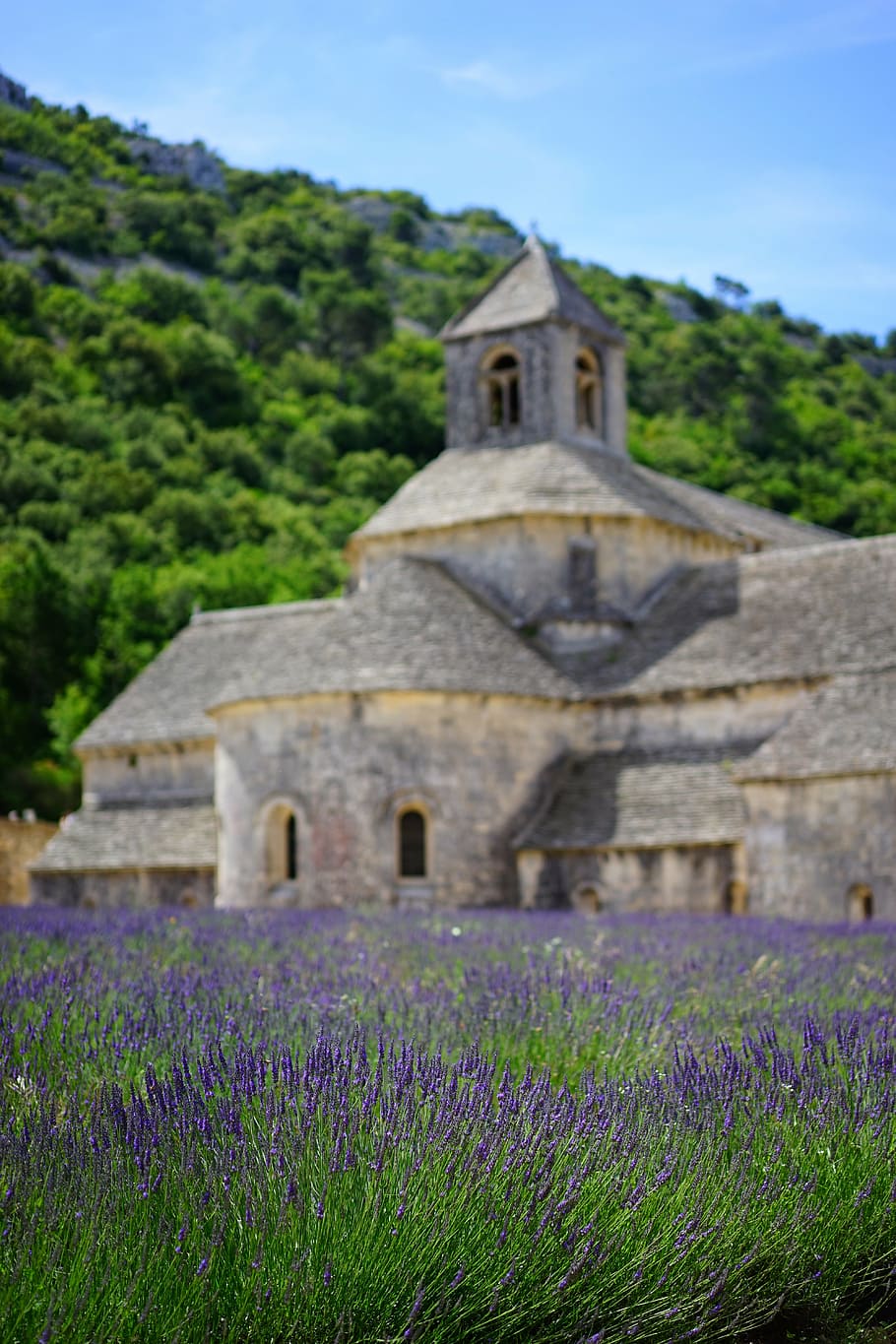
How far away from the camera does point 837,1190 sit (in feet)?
18.4

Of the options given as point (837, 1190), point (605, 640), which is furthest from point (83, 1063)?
point (605, 640)

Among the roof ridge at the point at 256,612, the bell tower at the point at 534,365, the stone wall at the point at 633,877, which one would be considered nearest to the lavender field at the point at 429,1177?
the stone wall at the point at 633,877

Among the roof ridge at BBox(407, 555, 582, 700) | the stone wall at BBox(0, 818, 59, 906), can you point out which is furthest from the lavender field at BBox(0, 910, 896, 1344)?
the stone wall at BBox(0, 818, 59, 906)

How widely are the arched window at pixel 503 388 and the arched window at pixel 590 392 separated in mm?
1344

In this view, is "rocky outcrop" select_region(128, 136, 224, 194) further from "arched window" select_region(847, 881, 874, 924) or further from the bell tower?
"arched window" select_region(847, 881, 874, 924)

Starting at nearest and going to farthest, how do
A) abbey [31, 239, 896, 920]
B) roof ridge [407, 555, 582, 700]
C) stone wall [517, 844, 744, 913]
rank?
abbey [31, 239, 896, 920] < stone wall [517, 844, 744, 913] < roof ridge [407, 555, 582, 700]

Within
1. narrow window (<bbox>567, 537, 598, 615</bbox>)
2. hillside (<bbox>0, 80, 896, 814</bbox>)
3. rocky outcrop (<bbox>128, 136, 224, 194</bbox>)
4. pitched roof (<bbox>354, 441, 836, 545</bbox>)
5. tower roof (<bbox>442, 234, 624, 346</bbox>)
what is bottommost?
narrow window (<bbox>567, 537, 598, 615</bbox>)

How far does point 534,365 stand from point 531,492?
3662 mm

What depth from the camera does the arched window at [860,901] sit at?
24.2m

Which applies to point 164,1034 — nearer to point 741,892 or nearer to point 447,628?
point 741,892

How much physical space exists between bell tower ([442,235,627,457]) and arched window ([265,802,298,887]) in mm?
9630

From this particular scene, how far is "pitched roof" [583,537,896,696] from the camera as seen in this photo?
27234 mm

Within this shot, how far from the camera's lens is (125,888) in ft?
108

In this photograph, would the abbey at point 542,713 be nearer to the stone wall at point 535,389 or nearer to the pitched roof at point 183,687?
the stone wall at point 535,389
